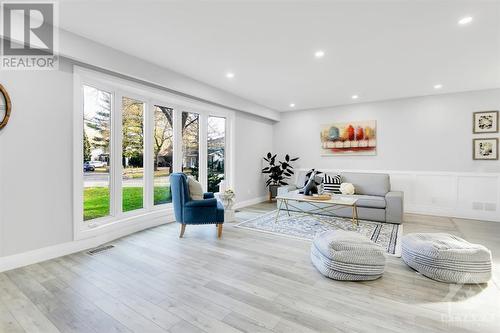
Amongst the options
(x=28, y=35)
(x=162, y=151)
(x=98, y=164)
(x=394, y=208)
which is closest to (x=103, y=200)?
(x=98, y=164)

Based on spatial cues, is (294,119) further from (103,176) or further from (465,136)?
(103,176)

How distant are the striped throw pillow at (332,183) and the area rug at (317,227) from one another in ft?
2.34

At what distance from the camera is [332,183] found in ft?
18.2

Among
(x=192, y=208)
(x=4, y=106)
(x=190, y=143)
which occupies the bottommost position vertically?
(x=192, y=208)

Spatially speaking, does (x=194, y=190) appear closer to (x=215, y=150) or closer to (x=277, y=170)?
(x=215, y=150)

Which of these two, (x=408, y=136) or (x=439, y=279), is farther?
(x=408, y=136)

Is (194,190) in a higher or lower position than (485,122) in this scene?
lower

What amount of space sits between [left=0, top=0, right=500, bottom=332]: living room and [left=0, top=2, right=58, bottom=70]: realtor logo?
Result: 0.06ft

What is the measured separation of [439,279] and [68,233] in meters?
4.20

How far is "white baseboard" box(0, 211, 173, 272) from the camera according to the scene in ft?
8.52

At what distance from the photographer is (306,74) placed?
161 inches

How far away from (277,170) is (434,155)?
3.60 m

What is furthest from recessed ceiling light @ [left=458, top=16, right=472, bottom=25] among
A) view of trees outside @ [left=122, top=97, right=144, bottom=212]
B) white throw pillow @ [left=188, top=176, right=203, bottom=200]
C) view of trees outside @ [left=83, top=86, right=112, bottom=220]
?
view of trees outside @ [left=83, top=86, right=112, bottom=220]

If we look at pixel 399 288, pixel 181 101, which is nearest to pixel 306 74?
pixel 181 101
